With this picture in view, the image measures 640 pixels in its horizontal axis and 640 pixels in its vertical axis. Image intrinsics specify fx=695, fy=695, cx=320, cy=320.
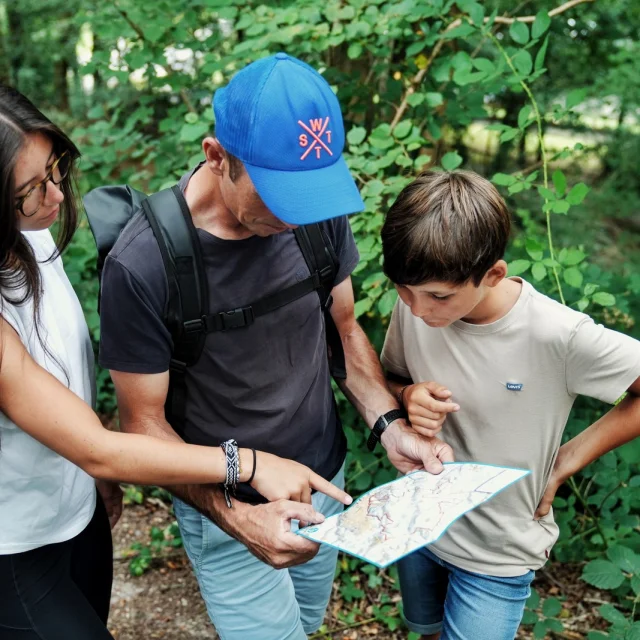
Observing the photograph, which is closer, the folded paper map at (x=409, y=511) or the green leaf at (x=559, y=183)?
the folded paper map at (x=409, y=511)

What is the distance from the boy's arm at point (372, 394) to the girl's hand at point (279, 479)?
0.27 m

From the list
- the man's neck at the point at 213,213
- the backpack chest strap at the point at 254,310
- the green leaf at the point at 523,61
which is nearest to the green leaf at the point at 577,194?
the green leaf at the point at 523,61

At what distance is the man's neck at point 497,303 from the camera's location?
6.01 ft

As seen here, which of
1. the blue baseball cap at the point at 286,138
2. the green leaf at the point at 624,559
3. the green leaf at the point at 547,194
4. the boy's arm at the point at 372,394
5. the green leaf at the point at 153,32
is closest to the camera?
the blue baseball cap at the point at 286,138

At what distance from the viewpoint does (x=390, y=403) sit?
217 centimetres

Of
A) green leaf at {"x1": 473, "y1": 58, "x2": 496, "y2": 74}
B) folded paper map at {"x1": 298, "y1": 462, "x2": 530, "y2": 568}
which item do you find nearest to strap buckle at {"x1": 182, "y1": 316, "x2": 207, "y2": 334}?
folded paper map at {"x1": 298, "y1": 462, "x2": 530, "y2": 568}

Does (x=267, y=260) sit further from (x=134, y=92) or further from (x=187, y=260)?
(x=134, y=92)

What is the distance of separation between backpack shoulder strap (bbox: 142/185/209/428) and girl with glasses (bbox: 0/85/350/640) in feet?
0.77

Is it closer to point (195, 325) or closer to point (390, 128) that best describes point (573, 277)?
point (390, 128)

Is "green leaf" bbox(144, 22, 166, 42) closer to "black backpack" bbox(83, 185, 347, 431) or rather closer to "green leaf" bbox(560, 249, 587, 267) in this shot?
"black backpack" bbox(83, 185, 347, 431)

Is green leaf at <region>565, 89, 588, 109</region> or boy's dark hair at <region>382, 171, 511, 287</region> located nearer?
boy's dark hair at <region>382, 171, 511, 287</region>

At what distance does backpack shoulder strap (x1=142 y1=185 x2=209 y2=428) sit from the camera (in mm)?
1706

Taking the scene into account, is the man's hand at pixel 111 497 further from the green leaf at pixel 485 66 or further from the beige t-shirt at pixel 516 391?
the green leaf at pixel 485 66

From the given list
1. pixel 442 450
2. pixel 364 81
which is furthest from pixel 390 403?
pixel 364 81
